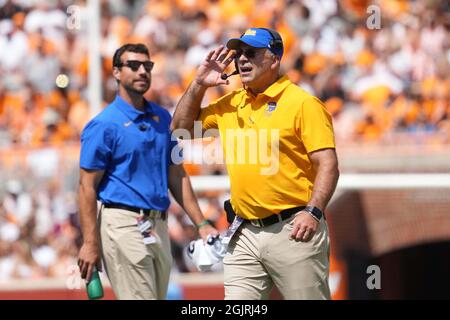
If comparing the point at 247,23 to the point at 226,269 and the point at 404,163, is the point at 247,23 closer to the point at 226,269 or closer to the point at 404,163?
the point at 404,163

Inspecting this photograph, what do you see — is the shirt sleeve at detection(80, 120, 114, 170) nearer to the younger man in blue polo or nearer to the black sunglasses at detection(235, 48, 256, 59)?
the younger man in blue polo

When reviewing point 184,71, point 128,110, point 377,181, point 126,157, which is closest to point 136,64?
point 128,110

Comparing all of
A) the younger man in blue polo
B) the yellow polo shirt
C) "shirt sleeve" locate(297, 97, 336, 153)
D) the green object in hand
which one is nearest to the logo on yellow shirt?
the yellow polo shirt

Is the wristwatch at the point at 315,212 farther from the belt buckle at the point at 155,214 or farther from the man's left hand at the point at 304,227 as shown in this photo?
the belt buckle at the point at 155,214

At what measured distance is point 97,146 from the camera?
23.0 feet

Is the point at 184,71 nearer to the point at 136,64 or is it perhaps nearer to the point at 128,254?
the point at 136,64

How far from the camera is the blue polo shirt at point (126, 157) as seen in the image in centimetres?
703

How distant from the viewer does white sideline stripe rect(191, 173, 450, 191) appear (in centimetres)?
1055

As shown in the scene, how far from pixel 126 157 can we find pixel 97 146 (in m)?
0.21

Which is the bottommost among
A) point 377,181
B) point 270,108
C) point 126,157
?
point 377,181

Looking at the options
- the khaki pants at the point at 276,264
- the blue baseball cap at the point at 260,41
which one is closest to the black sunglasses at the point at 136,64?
the blue baseball cap at the point at 260,41

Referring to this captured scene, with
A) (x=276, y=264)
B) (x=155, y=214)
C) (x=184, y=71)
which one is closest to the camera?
(x=276, y=264)
